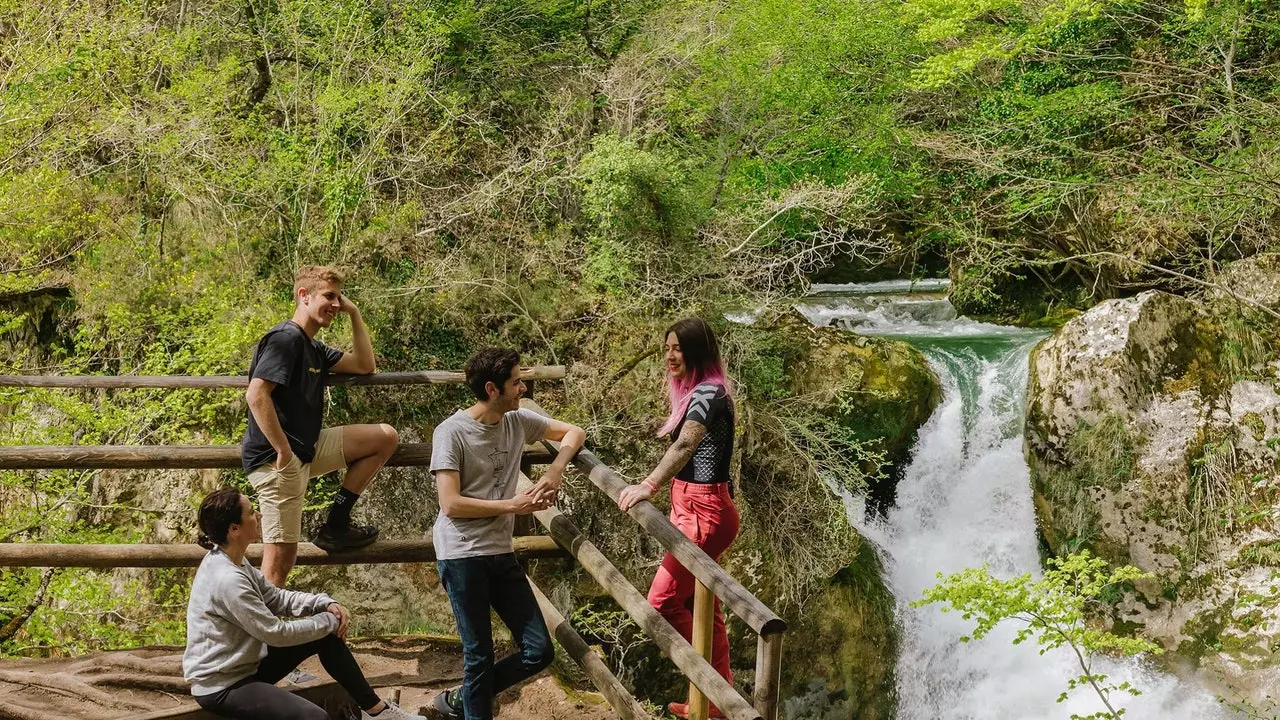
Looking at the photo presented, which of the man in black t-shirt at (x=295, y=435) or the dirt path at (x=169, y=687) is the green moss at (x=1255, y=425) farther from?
the man in black t-shirt at (x=295, y=435)

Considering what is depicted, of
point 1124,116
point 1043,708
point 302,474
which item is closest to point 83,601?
point 302,474

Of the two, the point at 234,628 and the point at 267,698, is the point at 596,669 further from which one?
the point at 234,628

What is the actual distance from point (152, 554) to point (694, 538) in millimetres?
2647

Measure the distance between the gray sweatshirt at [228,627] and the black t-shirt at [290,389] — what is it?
2.68 ft

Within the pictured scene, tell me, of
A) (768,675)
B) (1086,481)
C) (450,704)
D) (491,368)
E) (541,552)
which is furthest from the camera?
(1086,481)

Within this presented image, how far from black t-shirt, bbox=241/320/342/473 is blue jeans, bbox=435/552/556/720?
100 centimetres

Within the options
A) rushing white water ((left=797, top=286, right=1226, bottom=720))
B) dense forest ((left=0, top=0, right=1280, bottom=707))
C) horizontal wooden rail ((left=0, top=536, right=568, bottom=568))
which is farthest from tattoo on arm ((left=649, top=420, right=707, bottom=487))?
rushing white water ((left=797, top=286, right=1226, bottom=720))

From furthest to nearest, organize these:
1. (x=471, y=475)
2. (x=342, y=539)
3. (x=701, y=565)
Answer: (x=342, y=539) → (x=471, y=475) → (x=701, y=565)

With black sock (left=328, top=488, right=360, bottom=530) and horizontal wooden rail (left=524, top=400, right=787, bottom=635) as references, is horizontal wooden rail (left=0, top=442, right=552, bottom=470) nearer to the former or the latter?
black sock (left=328, top=488, right=360, bottom=530)

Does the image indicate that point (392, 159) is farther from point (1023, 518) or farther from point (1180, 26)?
point (1180, 26)

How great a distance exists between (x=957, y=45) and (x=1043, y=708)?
10.4 metres

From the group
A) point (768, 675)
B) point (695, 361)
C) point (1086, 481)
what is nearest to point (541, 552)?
point (695, 361)

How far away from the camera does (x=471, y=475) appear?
4.30m

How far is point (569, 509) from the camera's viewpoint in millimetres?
9508
